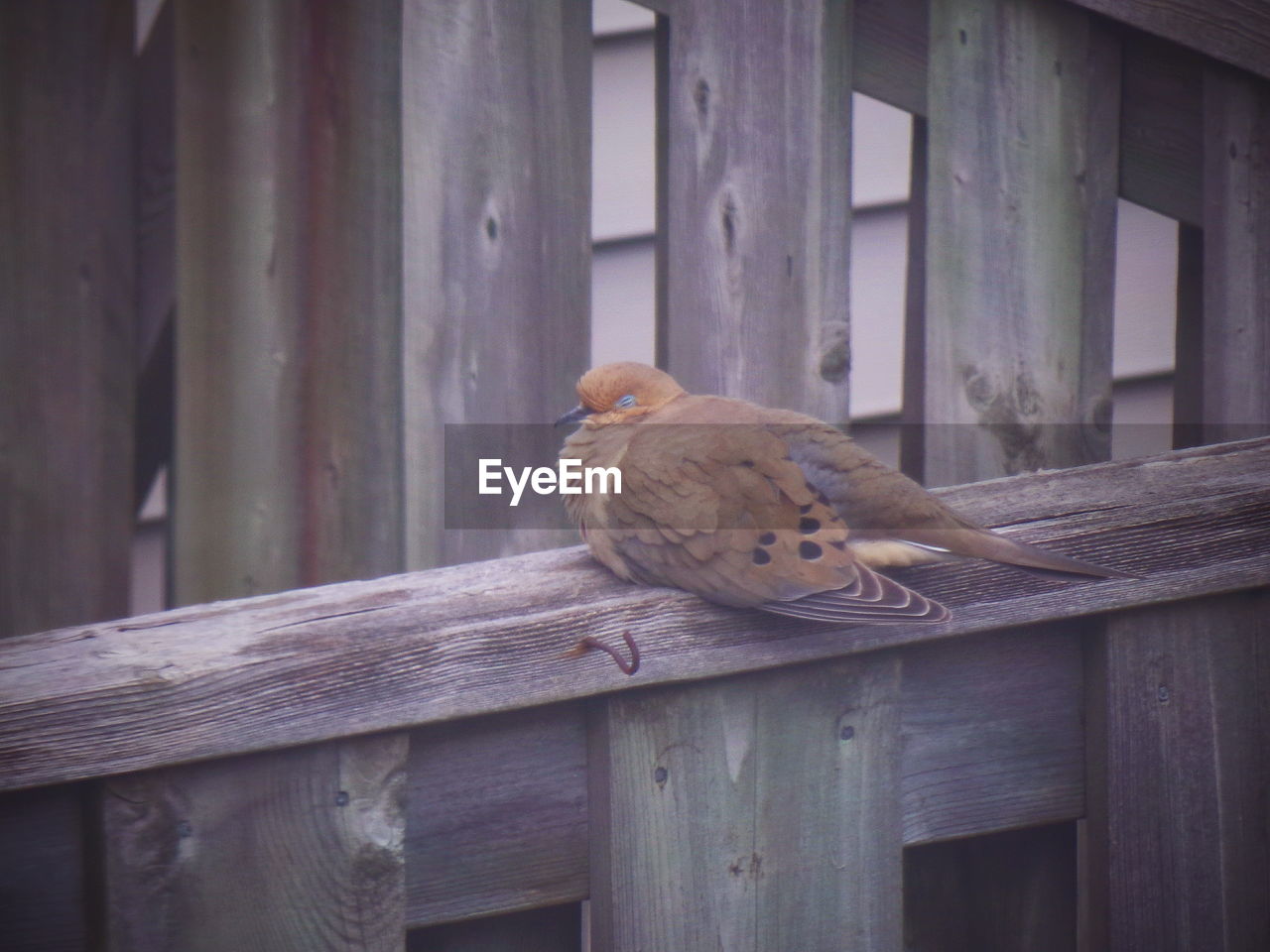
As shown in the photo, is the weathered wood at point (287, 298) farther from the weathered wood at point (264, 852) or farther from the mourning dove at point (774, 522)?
the weathered wood at point (264, 852)

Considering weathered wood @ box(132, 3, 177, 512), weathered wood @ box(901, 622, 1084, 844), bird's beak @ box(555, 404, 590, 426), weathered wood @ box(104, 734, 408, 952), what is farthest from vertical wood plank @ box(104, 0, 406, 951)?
weathered wood @ box(901, 622, 1084, 844)

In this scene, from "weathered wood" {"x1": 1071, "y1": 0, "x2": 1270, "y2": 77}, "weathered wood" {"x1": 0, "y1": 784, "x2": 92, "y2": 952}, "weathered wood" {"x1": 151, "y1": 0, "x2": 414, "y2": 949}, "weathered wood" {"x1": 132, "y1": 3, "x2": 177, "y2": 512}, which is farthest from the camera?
"weathered wood" {"x1": 132, "y1": 3, "x2": 177, "y2": 512}

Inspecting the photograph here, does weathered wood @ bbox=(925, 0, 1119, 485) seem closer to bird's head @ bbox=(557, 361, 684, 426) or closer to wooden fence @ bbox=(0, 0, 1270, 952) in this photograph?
wooden fence @ bbox=(0, 0, 1270, 952)

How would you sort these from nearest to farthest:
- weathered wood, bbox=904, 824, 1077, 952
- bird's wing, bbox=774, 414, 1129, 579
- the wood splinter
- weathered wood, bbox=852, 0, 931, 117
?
the wood splinter → bird's wing, bbox=774, 414, 1129, 579 → weathered wood, bbox=904, 824, 1077, 952 → weathered wood, bbox=852, 0, 931, 117

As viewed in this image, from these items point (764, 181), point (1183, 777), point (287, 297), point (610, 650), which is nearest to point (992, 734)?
point (1183, 777)

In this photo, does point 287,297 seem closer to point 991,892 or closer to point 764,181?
point 764,181

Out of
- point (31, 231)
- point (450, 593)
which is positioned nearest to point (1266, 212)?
point (450, 593)

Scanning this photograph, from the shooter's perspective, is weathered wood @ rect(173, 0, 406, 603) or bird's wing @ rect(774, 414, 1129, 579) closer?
bird's wing @ rect(774, 414, 1129, 579)
